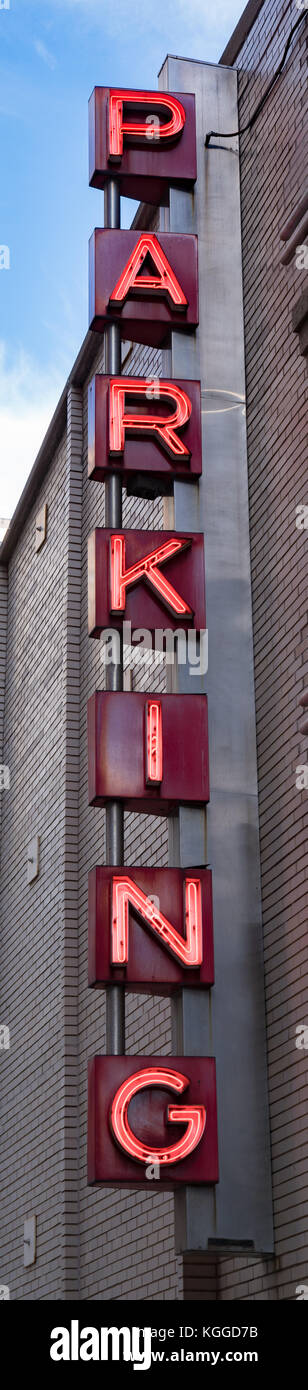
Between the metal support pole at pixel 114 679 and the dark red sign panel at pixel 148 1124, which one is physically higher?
the metal support pole at pixel 114 679

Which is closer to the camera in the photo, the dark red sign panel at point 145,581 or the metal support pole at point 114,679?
the metal support pole at point 114,679

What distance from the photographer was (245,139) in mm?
13055

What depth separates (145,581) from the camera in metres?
11.2

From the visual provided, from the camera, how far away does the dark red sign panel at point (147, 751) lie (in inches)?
420

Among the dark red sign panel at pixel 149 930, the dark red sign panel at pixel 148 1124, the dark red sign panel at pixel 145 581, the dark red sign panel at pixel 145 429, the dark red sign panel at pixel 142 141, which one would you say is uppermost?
the dark red sign panel at pixel 142 141

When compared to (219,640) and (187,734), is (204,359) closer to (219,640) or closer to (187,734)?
(219,640)

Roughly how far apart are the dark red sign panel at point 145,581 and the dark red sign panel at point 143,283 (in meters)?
1.74

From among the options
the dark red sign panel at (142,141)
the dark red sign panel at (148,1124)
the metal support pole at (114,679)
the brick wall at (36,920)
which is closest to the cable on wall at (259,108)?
the dark red sign panel at (142,141)

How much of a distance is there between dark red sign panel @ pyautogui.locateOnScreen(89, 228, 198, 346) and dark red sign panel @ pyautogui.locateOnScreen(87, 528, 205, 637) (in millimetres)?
A: 1740

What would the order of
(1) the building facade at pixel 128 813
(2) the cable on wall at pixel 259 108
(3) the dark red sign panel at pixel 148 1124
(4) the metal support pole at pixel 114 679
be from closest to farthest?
(3) the dark red sign panel at pixel 148 1124 → (4) the metal support pole at pixel 114 679 → (1) the building facade at pixel 128 813 → (2) the cable on wall at pixel 259 108

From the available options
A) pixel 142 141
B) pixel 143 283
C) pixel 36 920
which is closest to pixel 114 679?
pixel 143 283

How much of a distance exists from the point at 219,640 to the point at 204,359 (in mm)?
2133

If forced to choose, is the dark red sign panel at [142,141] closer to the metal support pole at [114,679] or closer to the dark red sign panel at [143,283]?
the metal support pole at [114,679]
